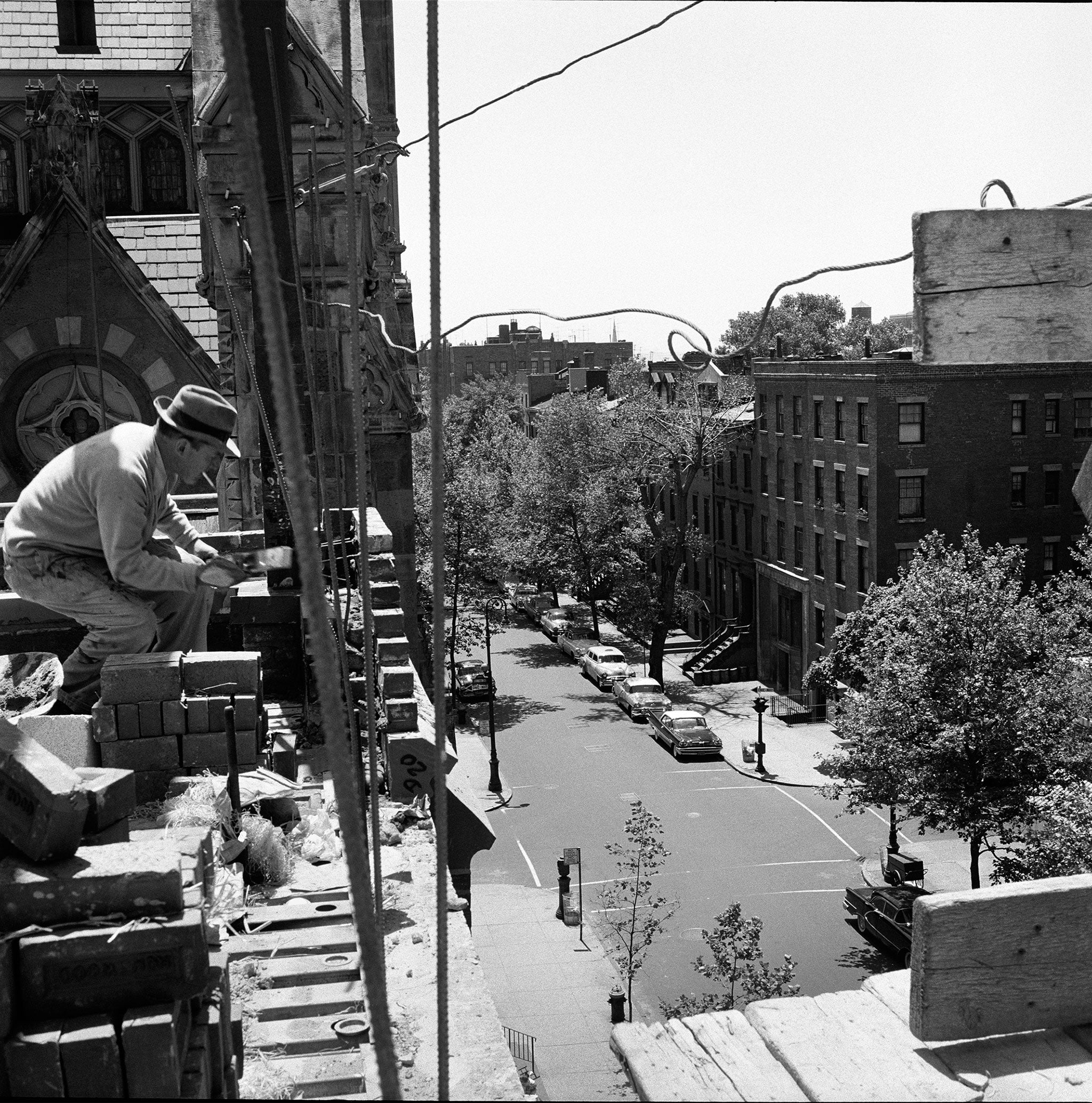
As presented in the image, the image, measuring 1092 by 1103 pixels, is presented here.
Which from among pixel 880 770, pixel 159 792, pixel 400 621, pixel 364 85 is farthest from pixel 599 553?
pixel 159 792

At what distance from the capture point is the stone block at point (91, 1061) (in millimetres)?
4164

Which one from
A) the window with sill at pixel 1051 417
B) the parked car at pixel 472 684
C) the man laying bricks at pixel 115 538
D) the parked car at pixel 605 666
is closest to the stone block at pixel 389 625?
the man laying bricks at pixel 115 538

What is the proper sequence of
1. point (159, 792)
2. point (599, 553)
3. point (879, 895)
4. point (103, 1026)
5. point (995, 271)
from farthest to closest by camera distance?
point (599, 553)
point (879, 895)
point (159, 792)
point (995, 271)
point (103, 1026)

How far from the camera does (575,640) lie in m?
61.9

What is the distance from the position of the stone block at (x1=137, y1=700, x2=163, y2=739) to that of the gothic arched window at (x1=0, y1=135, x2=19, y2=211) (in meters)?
19.6

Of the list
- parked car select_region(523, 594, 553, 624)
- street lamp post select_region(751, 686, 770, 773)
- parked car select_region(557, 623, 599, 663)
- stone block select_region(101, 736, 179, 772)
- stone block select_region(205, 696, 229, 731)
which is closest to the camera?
stone block select_region(101, 736, 179, 772)

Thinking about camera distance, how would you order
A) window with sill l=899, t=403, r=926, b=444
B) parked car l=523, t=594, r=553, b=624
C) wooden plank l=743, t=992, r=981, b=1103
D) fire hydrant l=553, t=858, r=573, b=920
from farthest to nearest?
parked car l=523, t=594, r=553, b=624
window with sill l=899, t=403, r=926, b=444
fire hydrant l=553, t=858, r=573, b=920
wooden plank l=743, t=992, r=981, b=1103

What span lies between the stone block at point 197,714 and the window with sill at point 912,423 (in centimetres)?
3720

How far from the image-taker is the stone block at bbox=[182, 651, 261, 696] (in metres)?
7.69

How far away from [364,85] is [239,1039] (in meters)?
12.3

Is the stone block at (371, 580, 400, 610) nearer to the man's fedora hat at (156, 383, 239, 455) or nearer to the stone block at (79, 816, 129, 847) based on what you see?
the man's fedora hat at (156, 383, 239, 455)

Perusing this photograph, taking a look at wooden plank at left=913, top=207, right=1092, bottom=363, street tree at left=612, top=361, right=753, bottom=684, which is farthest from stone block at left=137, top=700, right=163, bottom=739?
street tree at left=612, top=361, right=753, bottom=684

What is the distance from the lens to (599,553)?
55531 millimetres

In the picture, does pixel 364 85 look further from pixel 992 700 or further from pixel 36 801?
pixel 992 700
